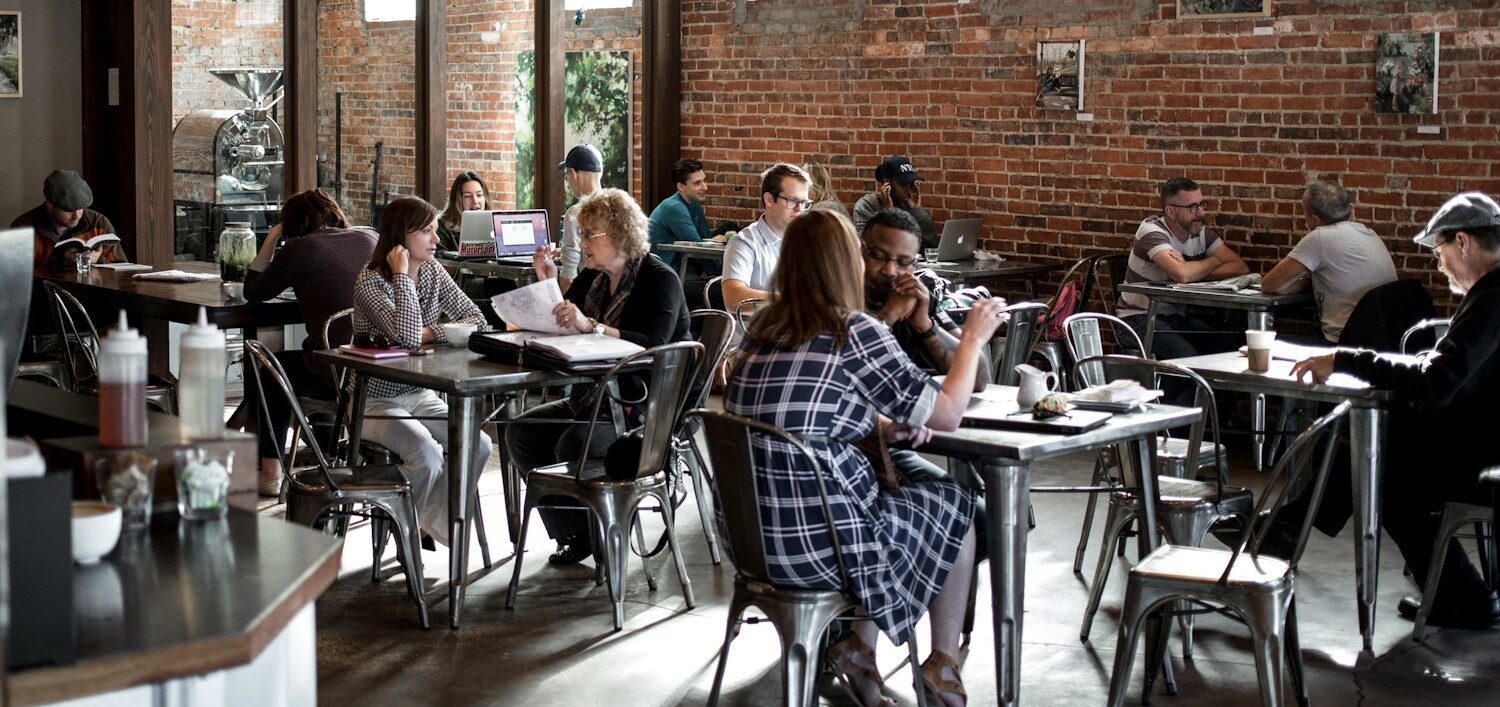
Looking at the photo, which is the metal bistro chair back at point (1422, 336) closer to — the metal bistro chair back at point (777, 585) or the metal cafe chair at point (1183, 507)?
the metal cafe chair at point (1183, 507)

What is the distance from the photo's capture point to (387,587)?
15.8ft

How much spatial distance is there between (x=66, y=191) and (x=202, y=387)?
17.2 feet

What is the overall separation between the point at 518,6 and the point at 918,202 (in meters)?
3.11

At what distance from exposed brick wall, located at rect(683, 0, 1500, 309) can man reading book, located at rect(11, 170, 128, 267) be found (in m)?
3.94

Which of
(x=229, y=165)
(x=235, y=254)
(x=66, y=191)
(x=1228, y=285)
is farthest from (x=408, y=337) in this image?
(x=229, y=165)

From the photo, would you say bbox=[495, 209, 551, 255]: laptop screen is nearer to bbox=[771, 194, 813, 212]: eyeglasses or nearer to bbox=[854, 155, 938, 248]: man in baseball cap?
bbox=[854, 155, 938, 248]: man in baseball cap

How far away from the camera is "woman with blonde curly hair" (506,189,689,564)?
4.93 meters

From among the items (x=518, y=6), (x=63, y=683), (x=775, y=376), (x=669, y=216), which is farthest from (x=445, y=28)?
(x=63, y=683)

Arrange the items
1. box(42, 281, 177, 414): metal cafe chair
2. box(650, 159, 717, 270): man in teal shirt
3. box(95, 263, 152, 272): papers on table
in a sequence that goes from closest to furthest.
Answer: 1. box(42, 281, 177, 414): metal cafe chair
2. box(95, 263, 152, 272): papers on table
3. box(650, 159, 717, 270): man in teal shirt

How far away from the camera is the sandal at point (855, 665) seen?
3.71 metres

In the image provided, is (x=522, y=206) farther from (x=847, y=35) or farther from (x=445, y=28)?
(x=847, y=35)

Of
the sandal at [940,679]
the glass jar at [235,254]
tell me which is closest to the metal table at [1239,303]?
the sandal at [940,679]

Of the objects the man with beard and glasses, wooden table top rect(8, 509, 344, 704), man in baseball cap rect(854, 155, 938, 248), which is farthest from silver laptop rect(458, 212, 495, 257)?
wooden table top rect(8, 509, 344, 704)

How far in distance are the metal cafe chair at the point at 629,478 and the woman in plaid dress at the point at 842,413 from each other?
0.88 metres
